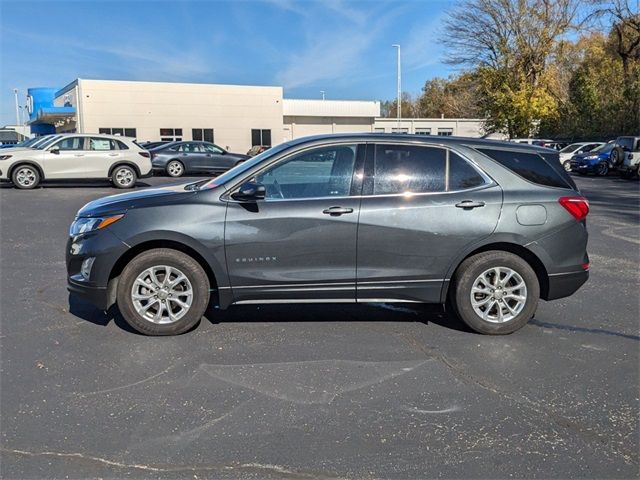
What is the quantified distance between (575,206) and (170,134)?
40226 millimetres

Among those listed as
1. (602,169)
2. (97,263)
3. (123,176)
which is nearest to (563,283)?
(97,263)

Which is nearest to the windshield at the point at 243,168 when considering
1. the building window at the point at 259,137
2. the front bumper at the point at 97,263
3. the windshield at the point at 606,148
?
the front bumper at the point at 97,263

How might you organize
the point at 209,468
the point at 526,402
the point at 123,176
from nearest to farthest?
the point at 209,468 → the point at 526,402 → the point at 123,176

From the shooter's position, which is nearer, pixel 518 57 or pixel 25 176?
pixel 25 176

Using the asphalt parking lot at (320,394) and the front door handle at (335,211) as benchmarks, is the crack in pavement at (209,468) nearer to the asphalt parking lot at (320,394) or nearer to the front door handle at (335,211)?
the asphalt parking lot at (320,394)

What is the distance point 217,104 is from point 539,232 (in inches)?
1588

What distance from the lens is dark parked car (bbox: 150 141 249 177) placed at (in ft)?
74.5

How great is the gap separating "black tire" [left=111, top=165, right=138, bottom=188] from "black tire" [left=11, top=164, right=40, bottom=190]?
216cm

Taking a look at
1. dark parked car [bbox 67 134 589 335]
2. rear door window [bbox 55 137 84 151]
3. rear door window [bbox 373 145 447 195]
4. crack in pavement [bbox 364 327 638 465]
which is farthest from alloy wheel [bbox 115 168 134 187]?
crack in pavement [bbox 364 327 638 465]

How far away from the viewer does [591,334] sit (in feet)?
16.8

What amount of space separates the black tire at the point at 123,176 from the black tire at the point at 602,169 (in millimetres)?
20298

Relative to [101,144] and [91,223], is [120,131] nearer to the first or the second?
[101,144]

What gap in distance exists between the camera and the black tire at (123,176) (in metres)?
17.2

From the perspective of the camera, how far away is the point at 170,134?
42.2 metres
